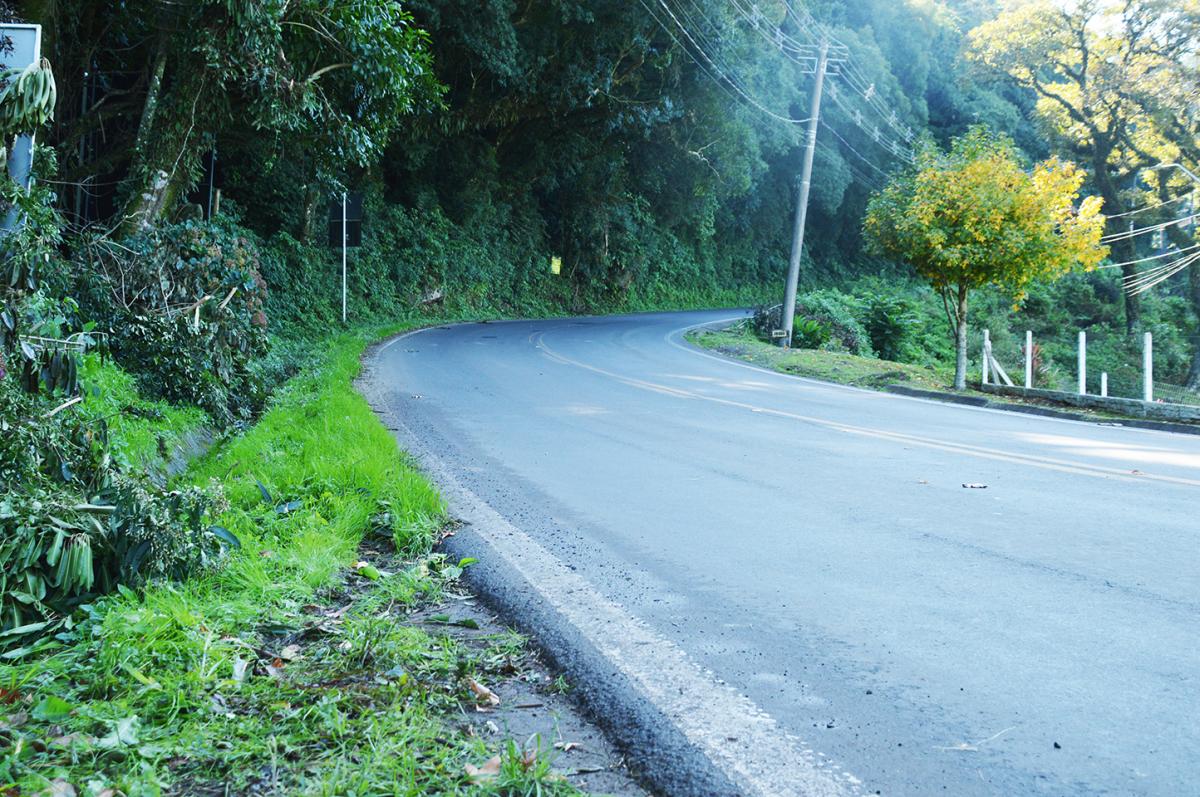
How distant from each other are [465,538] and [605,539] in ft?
2.73

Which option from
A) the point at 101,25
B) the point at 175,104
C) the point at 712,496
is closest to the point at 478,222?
the point at 101,25

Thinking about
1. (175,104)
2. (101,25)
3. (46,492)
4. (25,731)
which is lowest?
(25,731)

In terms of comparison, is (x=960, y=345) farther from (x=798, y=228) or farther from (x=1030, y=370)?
(x=798, y=228)

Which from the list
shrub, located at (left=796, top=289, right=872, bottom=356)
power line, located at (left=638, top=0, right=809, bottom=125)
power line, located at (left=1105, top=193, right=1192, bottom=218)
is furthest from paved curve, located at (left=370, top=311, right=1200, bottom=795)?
power line, located at (left=1105, top=193, right=1192, bottom=218)

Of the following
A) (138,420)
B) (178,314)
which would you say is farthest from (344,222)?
(138,420)

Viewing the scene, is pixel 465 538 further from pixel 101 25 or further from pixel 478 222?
pixel 478 222

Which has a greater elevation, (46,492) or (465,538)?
(46,492)

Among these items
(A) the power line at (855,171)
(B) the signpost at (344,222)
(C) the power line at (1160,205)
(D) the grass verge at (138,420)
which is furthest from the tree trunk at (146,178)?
(A) the power line at (855,171)

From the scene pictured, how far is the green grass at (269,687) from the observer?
9.12ft

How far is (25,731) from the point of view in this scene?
9.79 ft

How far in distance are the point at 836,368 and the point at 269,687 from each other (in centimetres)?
1711

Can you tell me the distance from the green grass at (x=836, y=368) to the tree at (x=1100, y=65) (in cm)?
1666

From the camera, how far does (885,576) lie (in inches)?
196

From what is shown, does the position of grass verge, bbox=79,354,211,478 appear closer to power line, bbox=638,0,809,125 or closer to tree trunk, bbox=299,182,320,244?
tree trunk, bbox=299,182,320,244
